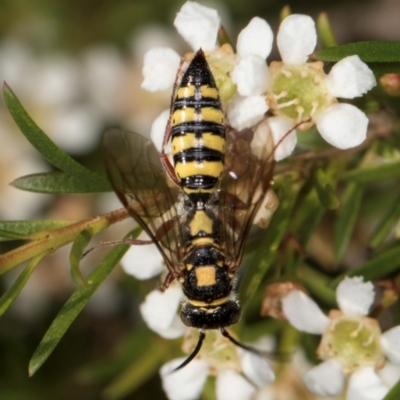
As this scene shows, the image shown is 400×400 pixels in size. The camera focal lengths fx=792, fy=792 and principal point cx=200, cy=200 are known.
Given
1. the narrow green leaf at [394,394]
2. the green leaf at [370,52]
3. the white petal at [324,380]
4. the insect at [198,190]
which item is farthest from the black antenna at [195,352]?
the green leaf at [370,52]

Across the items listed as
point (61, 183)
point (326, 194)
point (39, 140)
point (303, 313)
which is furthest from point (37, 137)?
point (303, 313)

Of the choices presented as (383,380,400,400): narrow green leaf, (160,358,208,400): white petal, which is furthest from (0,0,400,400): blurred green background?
(383,380,400,400): narrow green leaf

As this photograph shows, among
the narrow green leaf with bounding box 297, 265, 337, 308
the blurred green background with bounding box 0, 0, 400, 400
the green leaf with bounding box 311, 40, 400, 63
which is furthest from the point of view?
the blurred green background with bounding box 0, 0, 400, 400

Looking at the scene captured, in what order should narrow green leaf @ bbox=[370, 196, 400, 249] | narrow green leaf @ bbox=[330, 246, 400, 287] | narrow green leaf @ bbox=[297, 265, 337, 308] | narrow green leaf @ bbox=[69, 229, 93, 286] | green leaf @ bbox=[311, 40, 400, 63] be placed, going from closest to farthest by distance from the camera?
narrow green leaf @ bbox=[69, 229, 93, 286] < green leaf @ bbox=[311, 40, 400, 63] < narrow green leaf @ bbox=[330, 246, 400, 287] < narrow green leaf @ bbox=[370, 196, 400, 249] < narrow green leaf @ bbox=[297, 265, 337, 308]

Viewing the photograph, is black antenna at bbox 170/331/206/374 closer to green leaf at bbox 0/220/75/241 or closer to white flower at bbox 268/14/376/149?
green leaf at bbox 0/220/75/241

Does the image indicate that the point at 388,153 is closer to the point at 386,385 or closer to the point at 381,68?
the point at 381,68

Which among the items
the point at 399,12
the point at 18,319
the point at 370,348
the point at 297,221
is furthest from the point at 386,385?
the point at 399,12
